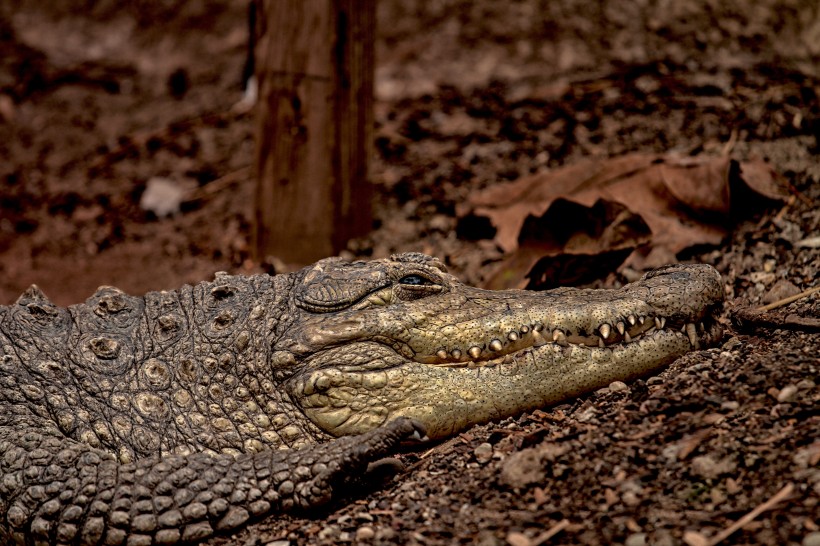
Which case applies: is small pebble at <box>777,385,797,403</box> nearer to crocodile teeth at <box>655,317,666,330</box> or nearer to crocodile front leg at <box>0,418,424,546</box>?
crocodile teeth at <box>655,317,666,330</box>

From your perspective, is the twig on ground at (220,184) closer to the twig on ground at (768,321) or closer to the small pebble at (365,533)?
the twig on ground at (768,321)

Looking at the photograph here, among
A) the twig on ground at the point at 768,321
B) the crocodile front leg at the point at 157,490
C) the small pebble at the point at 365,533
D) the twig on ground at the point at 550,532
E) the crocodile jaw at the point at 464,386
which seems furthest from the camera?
the twig on ground at the point at 768,321

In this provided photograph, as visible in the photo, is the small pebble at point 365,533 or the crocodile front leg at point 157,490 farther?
the crocodile front leg at point 157,490

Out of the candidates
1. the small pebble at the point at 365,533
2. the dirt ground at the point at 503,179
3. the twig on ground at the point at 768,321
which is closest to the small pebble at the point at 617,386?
the dirt ground at the point at 503,179

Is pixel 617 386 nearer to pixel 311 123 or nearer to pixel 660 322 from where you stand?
pixel 660 322

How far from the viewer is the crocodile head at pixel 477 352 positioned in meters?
3.51

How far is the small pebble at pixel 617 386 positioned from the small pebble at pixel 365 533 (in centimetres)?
108

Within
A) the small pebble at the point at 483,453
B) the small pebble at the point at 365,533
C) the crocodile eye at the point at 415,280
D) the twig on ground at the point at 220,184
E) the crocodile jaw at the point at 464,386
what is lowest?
the small pebble at the point at 365,533

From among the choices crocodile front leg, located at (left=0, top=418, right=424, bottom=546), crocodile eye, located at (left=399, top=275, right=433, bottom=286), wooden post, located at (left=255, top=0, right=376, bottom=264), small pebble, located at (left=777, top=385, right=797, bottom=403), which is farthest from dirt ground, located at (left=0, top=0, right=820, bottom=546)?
crocodile eye, located at (left=399, top=275, right=433, bottom=286)

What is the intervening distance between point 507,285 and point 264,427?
5.88 ft

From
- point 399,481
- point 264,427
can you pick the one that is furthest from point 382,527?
point 264,427

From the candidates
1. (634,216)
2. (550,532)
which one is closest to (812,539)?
(550,532)

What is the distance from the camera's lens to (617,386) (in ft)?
11.6

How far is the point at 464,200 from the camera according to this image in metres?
6.27
